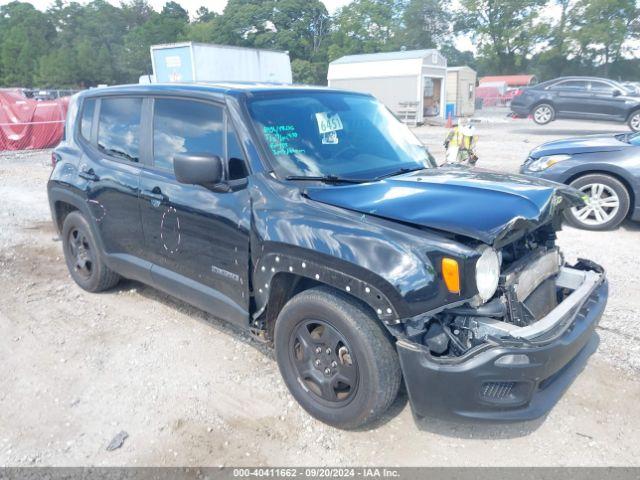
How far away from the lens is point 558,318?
2.83 meters

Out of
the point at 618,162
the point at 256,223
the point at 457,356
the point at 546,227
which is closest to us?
the point at 457,356

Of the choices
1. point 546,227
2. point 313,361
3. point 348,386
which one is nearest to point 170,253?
point 313,361

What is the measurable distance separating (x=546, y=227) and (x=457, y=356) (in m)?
1.36

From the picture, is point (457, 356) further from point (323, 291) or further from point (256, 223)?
point (256, 223)

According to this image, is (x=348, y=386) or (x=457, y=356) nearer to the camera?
(x=457, y=356)

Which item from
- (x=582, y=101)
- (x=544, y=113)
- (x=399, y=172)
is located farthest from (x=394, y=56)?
(x=399, y=172)

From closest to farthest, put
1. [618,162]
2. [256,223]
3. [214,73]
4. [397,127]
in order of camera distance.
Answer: [256,223] < [397,127] < [618,162] < [214,73]

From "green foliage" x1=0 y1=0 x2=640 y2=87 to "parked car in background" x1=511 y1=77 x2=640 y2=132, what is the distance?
1776 inches

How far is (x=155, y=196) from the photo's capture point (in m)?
3.91

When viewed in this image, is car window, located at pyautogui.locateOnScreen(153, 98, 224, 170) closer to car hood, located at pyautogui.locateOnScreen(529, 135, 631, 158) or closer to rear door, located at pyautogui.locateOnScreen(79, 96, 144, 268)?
rear door, located at pyautogui.locateOnScreen(79, 96, 144, 268)

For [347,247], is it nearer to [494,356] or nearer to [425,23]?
[494,356]

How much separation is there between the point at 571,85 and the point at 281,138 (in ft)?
59.7

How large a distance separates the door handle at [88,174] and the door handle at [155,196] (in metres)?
0.78

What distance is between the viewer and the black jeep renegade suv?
8.54 feet
